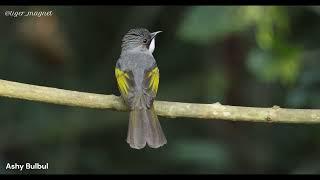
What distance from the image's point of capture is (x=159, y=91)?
8.03 meters

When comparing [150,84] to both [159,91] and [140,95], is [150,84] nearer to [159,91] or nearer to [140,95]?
[140,95]

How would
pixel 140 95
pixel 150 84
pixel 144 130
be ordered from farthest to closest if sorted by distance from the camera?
pixel 150 84, pixel 140 95, pixel 144 130

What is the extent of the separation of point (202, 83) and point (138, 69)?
7.15 ft

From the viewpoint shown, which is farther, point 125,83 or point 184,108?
point 125,83

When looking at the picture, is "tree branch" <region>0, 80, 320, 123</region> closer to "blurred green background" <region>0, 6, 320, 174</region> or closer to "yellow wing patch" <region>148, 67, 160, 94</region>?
"yellow wing patch" <region>148, 67, 160, 94</region>

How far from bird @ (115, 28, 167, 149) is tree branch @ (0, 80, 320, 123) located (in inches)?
8.8

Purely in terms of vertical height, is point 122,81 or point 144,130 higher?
point 122,81

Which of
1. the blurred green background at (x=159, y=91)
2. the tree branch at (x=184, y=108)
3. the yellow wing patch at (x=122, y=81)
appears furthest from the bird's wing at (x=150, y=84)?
the blurred green background at (x=159, y=91)

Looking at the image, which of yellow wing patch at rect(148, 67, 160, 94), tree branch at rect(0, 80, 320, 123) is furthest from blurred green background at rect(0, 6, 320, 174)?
tree branch at rect(0, 80, 320, 123)

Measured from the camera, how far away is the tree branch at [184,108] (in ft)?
16.7

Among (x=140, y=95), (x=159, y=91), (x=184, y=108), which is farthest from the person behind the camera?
(x=159, y=91)

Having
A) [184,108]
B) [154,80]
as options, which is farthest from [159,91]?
[184,108]

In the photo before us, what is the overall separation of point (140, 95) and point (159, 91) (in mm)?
2371

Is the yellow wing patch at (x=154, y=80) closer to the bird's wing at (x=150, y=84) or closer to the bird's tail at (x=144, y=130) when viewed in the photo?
the bird's wing at (x=150, y=84)
